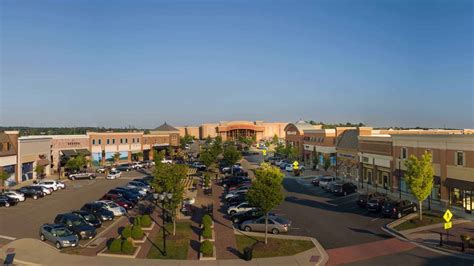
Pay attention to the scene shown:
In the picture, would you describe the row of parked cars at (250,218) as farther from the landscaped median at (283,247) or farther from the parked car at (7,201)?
the parked car at (7,201)

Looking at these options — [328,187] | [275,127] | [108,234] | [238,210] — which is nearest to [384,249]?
[238,210]

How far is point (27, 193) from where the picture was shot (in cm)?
5009

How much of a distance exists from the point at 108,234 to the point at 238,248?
10.8m

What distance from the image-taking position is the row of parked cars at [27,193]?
44869 mm

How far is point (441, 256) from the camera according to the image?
26.1 m

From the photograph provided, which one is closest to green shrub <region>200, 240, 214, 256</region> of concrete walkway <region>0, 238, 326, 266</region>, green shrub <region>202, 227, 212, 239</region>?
concrete walkway <region>0, 238, 326, 266</region>

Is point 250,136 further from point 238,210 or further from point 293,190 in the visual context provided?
point 238,210

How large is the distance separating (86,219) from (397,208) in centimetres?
2699

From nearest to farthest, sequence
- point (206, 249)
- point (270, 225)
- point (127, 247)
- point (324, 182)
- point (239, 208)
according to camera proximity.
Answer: point (206, 249) → point (127, 247) → point (270, 225) → point (239, 208) → point (324, 182)

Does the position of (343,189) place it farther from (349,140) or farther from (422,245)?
(422,245)

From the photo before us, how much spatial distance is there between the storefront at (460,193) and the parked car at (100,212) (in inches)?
1290

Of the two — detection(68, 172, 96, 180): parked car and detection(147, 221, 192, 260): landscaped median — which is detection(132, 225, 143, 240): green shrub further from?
detection(68, 172, 96, 180): parked car

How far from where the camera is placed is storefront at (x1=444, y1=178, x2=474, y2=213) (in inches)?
1543

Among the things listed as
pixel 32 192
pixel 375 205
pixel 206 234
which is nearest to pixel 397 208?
pixel 375 205
